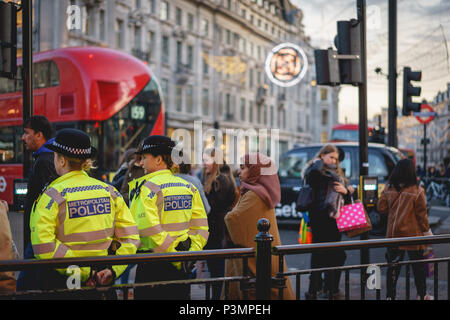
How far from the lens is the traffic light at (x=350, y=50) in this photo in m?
6.86

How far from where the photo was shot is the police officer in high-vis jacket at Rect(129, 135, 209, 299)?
151 inches

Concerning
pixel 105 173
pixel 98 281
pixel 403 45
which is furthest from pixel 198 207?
pixel 105 173

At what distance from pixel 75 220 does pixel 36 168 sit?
1261mm

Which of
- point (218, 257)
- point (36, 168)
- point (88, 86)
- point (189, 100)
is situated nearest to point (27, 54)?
point (36, 168)

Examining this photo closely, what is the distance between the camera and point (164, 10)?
40.9 metres

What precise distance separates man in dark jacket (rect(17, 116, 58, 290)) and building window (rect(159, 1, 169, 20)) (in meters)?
36.9

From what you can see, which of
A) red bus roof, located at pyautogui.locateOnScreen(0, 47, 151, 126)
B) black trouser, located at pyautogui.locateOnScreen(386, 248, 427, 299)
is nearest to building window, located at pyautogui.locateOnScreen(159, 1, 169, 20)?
red bus roof, located at pyautogui.locateOnScreen(0, 47, 151, 126)

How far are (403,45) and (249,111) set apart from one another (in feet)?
144

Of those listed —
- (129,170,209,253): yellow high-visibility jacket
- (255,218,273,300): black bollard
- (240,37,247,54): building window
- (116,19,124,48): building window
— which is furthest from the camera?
(240,37,247,54): building window

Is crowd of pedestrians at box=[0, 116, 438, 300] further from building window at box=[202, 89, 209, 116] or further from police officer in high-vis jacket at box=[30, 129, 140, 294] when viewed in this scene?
building window at box=[202, 89, 209, 116]

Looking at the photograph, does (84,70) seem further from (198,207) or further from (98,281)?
(98,281)

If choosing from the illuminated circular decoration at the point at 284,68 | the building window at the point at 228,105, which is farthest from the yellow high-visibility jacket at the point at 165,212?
the building window at the point at 228,105

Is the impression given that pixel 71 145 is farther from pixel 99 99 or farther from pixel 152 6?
pixel 152 6
